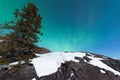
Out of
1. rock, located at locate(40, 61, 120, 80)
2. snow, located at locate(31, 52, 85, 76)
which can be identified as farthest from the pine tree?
rock, located at locate(40, 61, 120, 80)

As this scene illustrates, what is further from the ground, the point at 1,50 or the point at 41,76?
the point at 1,50

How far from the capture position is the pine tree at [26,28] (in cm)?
1902

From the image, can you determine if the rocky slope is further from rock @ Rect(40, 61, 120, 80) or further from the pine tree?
the pine tree

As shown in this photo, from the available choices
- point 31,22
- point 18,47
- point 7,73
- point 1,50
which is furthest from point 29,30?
point 7,73

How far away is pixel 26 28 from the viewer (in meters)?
19.5

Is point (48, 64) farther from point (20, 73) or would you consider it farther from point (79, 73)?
point (79, 73)

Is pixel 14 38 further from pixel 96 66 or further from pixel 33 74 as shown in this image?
pixel 96 66

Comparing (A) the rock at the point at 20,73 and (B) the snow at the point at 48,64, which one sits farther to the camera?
(B) the snow at the point at 48,64

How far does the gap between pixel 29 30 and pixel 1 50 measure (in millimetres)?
4417

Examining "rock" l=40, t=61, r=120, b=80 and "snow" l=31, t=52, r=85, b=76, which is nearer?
"rock" l=40, t=61, r=120, b=80

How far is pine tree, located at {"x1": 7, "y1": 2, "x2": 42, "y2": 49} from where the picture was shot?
62.4 feet

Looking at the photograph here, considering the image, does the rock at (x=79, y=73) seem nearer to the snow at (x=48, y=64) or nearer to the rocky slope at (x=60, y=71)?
the rocky slope at (x=60, y=71)

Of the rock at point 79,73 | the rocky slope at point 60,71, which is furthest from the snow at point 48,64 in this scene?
the rock at point 79,73

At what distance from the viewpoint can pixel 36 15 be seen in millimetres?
21062
